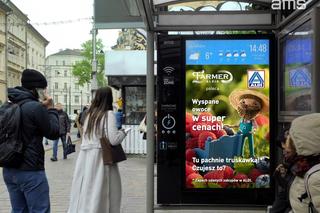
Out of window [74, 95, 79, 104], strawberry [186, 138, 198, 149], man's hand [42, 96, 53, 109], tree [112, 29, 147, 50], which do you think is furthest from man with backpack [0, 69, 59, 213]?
window [74, 95, 79, 104]

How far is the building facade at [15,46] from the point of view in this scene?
69.4 meters

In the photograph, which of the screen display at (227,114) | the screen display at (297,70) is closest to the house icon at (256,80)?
the screen display at (227,114)

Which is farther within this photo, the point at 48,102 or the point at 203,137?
the point at 203,137

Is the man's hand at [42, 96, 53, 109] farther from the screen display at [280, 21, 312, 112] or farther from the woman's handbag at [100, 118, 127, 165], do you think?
the screen display at [280, 21, 312, 112]

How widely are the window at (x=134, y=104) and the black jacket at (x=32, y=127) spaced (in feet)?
37.7

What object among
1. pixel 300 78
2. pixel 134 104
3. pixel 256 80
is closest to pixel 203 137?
pixel 256 80

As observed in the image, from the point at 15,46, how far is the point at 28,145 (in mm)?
79739

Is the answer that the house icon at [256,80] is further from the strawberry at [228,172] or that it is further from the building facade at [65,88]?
the building facade at [65,88]

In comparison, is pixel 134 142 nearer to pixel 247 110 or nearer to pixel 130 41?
pixel 130 41

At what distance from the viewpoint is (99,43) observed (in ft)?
187

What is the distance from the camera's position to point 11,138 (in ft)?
15.8

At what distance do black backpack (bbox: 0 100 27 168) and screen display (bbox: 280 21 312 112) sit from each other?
2.47 metres

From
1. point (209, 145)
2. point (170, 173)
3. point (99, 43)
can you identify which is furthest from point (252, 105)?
point (99, 43)

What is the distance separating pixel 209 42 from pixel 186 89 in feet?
1.79
